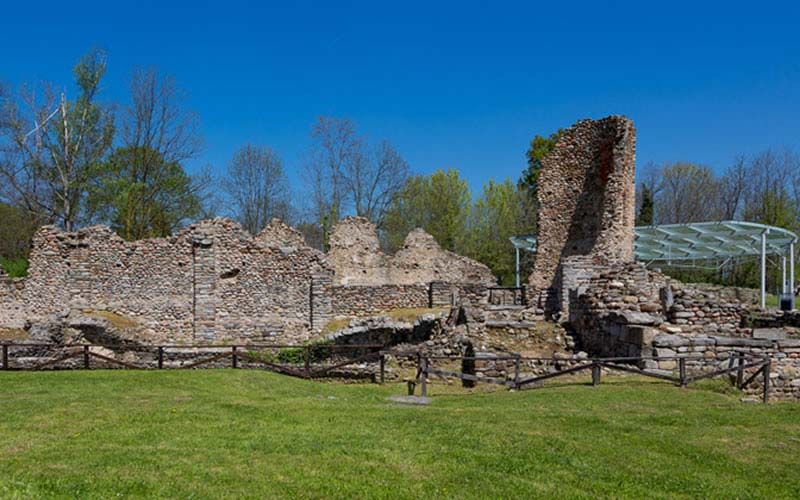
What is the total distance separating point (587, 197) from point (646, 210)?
22.6m

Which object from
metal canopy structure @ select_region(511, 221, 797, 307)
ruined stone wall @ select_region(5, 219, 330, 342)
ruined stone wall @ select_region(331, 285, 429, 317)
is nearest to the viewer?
ruined stone wall @ select_region(5, 219, 330, 342)

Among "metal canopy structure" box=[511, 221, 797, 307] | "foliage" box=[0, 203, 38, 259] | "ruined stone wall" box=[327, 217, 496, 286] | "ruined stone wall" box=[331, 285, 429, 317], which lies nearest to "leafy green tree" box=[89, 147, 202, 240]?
"foliage" box=[0, 203, 38, 259]

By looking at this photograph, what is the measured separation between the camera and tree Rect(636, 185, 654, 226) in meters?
48.2

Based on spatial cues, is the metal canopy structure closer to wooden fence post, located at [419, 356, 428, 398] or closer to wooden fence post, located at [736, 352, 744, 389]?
wooden fence post, located at [736, 352, 744, 389]

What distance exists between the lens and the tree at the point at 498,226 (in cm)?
4628

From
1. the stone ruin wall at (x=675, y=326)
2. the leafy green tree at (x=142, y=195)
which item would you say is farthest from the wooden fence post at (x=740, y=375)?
the leafy green tree at (x=142, y=195)

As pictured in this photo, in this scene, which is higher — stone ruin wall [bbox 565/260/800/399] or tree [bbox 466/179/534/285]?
tree [bbox 466/179/534/285]

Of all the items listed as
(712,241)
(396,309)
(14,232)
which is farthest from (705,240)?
(14,232)

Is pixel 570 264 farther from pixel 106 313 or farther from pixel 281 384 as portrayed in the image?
pixel 106 313

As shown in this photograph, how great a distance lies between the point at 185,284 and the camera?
949 inches

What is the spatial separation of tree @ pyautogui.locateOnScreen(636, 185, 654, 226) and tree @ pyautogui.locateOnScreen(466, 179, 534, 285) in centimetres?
847

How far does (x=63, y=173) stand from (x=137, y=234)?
588cm

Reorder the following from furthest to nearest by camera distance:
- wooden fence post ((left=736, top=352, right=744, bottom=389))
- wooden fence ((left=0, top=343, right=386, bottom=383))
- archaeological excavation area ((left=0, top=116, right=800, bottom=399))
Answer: wooden fence ((left=0, top=343, right=386, bottom=383)) → archaeological excavation area ((left=0, top=116, right=800, bottom=399)) → wooden fence post ((left=736, top=352, right=744, bottom=389))

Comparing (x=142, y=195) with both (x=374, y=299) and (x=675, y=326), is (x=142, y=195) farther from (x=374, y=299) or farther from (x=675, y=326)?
(x=675, y=326)
